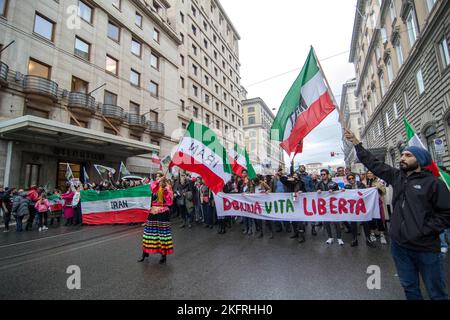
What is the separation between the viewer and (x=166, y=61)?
2894 cm

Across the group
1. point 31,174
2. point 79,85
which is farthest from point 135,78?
point 31,174

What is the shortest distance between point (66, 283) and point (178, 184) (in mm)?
6845

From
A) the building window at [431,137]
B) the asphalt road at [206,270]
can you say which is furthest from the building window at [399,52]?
the asphalt road at [206,270]

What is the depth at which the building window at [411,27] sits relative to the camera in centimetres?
1493

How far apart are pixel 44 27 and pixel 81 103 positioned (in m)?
5.72

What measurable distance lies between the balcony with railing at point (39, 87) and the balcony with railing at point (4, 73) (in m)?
1.06

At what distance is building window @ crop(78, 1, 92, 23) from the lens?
19.7 meters

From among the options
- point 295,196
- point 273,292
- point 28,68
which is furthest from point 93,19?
point 273,292

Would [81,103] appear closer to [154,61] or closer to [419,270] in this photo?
[154,61]

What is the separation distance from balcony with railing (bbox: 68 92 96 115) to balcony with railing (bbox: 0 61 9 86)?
13.0 feet

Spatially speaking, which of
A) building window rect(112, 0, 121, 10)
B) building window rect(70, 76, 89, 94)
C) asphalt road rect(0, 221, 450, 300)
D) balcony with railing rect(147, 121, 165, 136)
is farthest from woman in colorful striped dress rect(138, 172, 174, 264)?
building window rect(112, 0, 121, 10)

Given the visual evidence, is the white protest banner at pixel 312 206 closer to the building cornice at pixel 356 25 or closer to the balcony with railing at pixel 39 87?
the balcony with railing at pixel 39 87

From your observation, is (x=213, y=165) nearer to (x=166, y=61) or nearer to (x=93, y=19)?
(x=93, y=19)

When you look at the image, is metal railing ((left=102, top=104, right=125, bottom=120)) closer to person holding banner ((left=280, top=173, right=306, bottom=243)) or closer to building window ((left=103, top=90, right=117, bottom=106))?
building window ((left=103, top=90, right=117, bottom=106))
